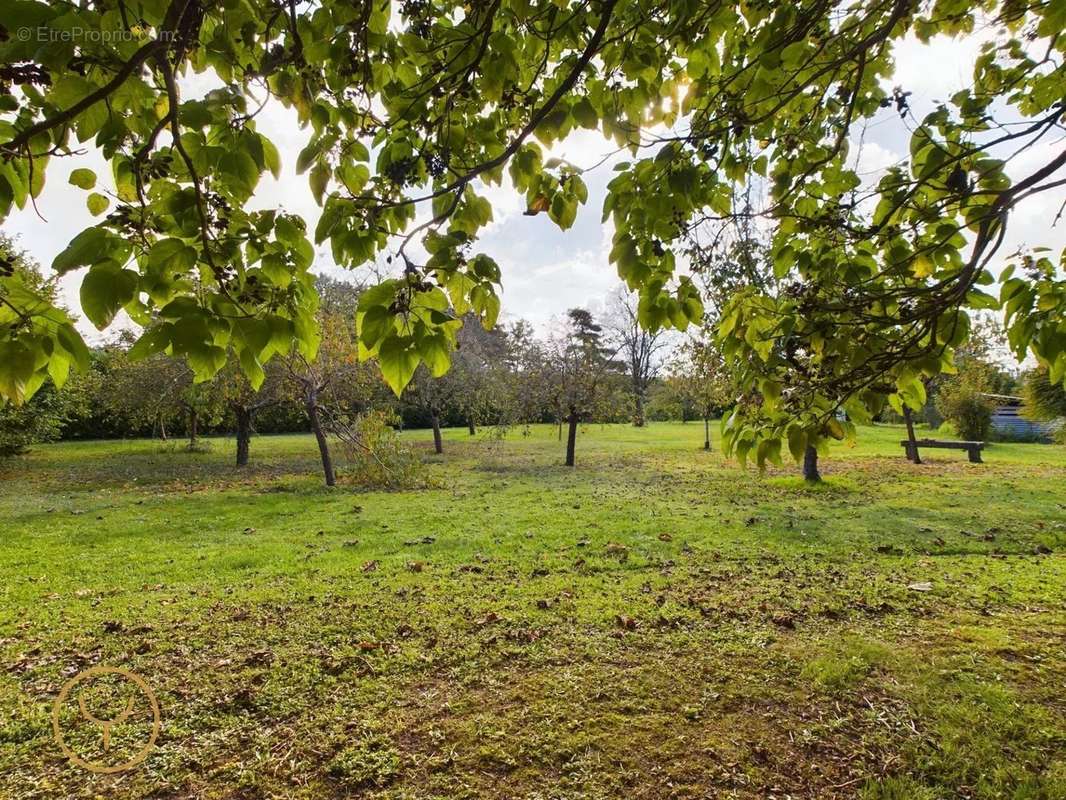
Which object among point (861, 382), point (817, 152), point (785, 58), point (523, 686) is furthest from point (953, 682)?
point (785, 58)

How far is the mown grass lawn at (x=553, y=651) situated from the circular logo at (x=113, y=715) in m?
0.06

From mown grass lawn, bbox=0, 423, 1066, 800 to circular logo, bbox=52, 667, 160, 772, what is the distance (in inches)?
2.4

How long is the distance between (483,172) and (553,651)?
332cm

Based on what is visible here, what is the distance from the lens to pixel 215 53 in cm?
208

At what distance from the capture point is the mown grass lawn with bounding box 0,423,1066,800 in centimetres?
265

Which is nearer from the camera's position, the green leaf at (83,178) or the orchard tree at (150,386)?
the green leaf at (83,178)

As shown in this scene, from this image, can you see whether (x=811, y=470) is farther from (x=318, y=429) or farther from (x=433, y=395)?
(x=433, y=395)

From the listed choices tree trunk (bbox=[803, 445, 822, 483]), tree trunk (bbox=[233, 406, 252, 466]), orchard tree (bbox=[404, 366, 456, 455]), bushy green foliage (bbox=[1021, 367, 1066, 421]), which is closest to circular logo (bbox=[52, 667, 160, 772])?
tree trunk (bbox=[803, 445, 822, 483])

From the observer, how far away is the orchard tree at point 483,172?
128 cm

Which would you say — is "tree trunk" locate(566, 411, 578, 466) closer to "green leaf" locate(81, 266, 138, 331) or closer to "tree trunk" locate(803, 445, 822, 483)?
"tree trunk" locate(803, 445, 822, 483)

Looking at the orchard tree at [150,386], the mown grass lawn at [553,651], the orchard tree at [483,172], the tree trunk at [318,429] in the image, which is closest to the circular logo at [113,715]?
the mown grass lawn at [553,651]

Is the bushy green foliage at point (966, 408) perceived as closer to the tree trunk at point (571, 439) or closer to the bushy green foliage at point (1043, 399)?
the bushy green foliage at point (1043, 399)

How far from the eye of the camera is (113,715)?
3.20 metres

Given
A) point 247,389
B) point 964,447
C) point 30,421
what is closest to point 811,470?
point 964,447
